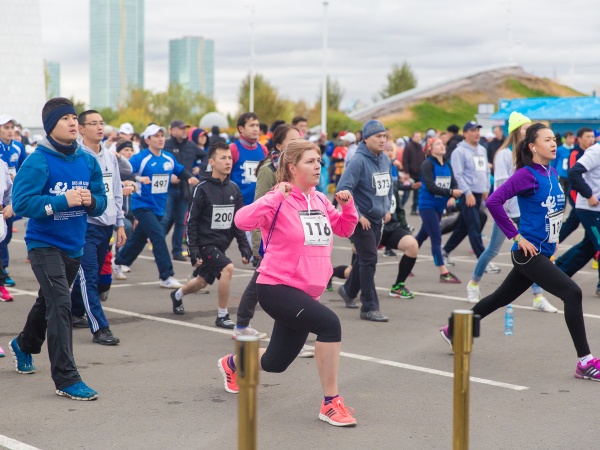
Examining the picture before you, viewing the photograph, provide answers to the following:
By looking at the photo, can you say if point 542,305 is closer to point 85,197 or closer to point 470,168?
point 470,168

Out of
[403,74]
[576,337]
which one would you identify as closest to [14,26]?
[576,337]

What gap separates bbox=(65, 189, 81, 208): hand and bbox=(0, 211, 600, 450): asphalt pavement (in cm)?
133

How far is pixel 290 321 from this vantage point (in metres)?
5.69

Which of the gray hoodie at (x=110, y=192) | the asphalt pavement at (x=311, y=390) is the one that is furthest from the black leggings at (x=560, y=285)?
the gray hoodie at (x=110, y=192)

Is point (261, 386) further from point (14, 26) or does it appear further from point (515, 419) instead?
point (14, 26)

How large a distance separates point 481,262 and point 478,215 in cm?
257

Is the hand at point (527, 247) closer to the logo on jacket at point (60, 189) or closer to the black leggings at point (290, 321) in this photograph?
the black leggings at point (290, 321)

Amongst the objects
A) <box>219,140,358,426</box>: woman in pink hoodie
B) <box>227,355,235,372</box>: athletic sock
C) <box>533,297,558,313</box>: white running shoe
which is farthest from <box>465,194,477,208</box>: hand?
<box>219,140,358,426</box>: woman in pink hoodie

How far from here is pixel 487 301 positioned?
7.67 metres

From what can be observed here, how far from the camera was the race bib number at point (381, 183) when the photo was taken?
31.2 ft

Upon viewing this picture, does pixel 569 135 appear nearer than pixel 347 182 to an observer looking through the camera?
No

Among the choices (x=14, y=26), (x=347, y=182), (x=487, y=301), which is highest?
(x=14, y=26)

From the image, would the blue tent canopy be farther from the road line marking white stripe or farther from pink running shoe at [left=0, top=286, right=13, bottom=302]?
the road line marking white stripe

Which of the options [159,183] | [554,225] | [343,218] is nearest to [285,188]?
[343,218]
